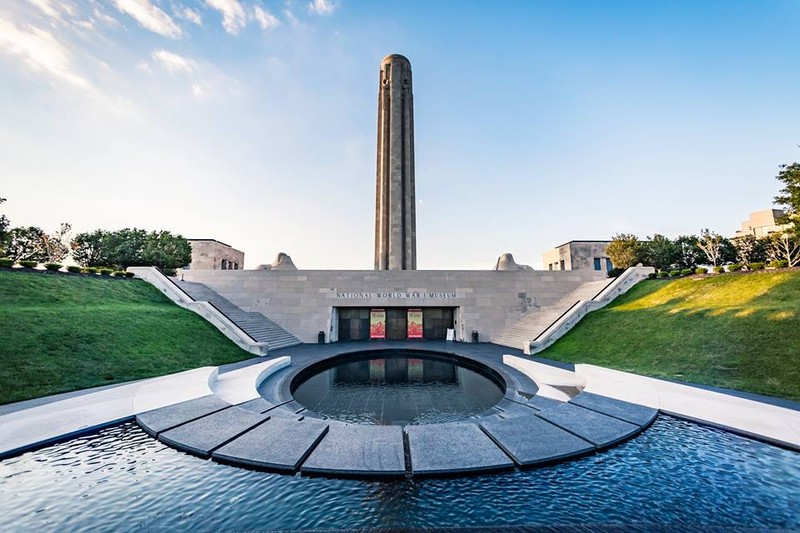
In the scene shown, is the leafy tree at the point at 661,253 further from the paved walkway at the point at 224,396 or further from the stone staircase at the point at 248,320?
the stone staircase at the point at 248,320

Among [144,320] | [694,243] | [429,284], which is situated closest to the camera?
[144,320]

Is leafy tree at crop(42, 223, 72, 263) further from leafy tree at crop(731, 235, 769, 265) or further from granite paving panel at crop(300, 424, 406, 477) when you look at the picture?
leafy tree at crop(731, 235, 769, 265)

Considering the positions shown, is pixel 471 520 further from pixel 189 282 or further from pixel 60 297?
pixel 189 282

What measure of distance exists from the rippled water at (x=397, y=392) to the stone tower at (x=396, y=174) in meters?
18.9

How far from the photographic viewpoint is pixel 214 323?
762 inches

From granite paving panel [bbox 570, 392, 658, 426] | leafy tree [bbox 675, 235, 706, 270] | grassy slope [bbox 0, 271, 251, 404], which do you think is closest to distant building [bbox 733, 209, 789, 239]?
leafy tree [bbox 675, 235, 706, 270]

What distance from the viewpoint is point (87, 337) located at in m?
12.5

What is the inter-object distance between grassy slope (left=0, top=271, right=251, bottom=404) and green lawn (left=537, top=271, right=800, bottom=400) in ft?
63.0

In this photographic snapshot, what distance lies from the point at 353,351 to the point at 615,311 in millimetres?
17105

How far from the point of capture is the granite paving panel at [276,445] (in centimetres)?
543

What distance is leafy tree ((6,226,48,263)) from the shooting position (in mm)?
40625

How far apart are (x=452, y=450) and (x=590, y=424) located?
3.58 meters

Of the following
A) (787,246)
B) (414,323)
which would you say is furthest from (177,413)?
(787,246)

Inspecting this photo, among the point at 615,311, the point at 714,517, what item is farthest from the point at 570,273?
the point at 714,517
